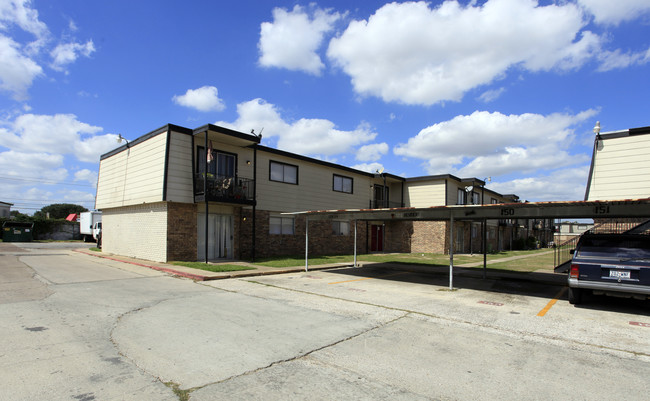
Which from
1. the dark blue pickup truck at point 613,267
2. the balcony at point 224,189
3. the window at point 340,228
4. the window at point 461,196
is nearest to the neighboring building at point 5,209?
the balcony at point 224,189

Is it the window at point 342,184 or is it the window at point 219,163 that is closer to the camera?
the window at point 219,163

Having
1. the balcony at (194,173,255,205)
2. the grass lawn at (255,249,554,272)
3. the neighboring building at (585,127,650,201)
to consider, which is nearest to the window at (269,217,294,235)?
the grass lawn at (255,249,554,272)

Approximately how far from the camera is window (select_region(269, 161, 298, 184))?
20.9m

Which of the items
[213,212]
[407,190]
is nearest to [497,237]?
[407,190]

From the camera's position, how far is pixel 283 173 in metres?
21.6

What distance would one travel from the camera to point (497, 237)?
3800cm

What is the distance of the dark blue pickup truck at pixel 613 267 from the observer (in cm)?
770

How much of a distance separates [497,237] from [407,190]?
45.2 feet

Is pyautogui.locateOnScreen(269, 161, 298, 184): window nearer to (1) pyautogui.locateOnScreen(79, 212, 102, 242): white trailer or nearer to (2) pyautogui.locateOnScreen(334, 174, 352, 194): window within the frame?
(2) pyautogui.locateOnScreen(334, 174, 352, 194): window

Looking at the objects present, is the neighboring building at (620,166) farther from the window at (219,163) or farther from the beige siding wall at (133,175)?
the beige siding wall at (133,175)

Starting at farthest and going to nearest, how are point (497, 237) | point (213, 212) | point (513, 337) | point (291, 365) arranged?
1. point (497, 237)
2. point (213, 212)
3. point (513, 337)
4. point (291, 365)

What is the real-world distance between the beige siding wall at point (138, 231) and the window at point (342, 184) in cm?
1186

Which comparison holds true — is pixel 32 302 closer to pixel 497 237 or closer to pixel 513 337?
Answer: pixel 513 337

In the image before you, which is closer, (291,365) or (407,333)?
(291,365)
